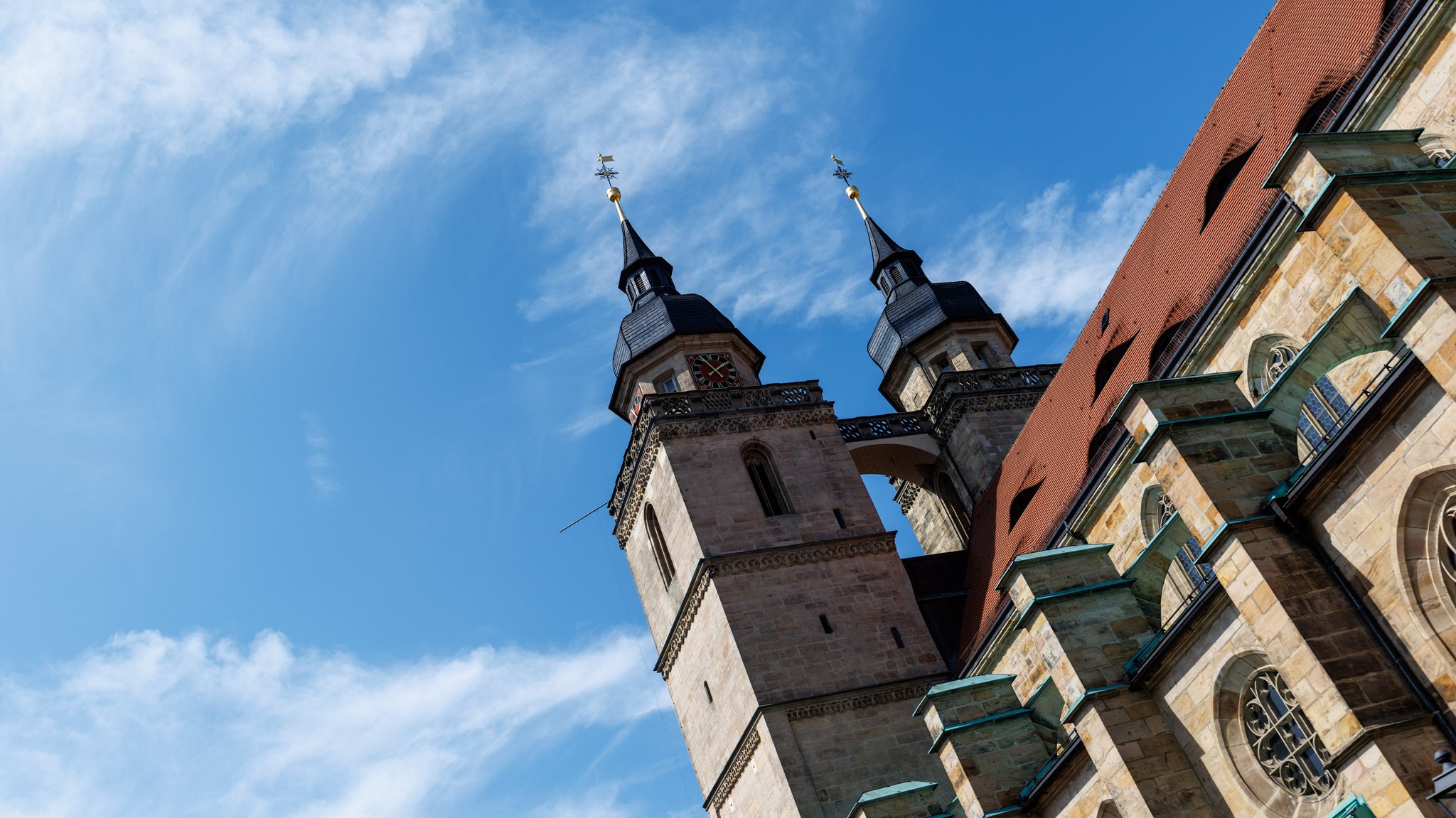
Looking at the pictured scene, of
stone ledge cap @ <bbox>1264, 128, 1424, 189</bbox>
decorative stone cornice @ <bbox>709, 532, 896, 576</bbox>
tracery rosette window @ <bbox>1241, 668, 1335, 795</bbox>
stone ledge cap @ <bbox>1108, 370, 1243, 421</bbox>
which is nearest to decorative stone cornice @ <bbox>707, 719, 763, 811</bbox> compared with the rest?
decorative stone cornice @ <bbox>709, 532, 896, 576</bbox>

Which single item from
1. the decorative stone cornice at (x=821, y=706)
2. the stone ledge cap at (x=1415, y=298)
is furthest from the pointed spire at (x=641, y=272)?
Answer: the stone ledge cap at (x=1415, y=298)

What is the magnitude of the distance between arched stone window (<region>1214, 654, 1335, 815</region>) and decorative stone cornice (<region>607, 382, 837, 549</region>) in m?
15.2

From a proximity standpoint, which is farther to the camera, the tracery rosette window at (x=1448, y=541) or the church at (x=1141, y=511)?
the church at (x=1141, y=511)

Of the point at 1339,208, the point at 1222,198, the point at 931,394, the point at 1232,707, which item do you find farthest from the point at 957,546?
the point at 1339,208

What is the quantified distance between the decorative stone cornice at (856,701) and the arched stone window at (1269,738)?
989 centimetres

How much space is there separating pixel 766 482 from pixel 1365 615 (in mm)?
16501

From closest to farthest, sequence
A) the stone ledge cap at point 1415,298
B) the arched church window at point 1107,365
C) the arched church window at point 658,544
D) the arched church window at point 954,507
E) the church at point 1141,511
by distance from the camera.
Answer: the stone ledge cap at point 1415,298 < the church at point 1141,511 < the arched church window at point 1107,365 < the arched church window at point 658,544 < the arched church window at point 954,507

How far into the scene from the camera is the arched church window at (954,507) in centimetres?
2925

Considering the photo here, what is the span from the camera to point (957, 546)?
29.4 meters

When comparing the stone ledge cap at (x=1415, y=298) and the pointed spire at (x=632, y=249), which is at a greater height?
the pointed spire at (x=632, y=249)

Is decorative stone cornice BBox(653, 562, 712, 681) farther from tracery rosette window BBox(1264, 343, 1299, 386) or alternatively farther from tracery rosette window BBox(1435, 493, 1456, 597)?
tracery rosette window BBox(1435, 493, 1456, 597)

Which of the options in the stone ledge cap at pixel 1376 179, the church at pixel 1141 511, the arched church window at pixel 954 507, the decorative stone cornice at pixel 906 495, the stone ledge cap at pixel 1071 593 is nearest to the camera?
the church at pixel 1141 511

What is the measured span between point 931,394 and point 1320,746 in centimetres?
1889

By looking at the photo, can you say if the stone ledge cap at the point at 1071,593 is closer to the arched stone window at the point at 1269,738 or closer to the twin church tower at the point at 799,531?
the arched stone window at the point at 1269,738
